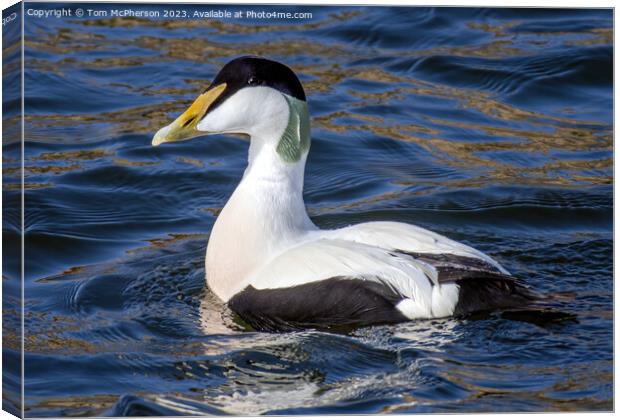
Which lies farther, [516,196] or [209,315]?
[516,196]

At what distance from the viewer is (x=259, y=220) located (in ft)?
23.1

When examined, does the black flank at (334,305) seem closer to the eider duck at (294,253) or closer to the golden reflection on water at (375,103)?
the eider duck at (294,253)

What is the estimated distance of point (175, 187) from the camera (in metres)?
8.77

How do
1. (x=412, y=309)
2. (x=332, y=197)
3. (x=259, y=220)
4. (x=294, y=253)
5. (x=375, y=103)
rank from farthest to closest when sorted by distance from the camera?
(x=375, y=103) → (x=332, y=197) → (x=259, y=220) → (x=294, y=253) → (x=412, y=309)

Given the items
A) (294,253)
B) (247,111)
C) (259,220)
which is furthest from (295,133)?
(294,253)

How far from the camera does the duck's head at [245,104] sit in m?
6.91

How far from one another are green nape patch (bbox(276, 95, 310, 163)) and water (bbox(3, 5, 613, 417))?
523 mm

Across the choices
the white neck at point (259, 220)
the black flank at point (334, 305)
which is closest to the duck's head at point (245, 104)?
the white neck at point (259, 220)

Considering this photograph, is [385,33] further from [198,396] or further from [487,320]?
[198,396]

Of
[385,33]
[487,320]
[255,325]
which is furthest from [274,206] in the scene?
[385,33]

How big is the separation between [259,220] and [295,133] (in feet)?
1.53

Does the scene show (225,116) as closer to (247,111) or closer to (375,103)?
(247,111)

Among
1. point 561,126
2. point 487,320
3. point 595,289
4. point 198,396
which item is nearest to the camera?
point 198,396

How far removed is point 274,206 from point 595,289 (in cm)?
168
